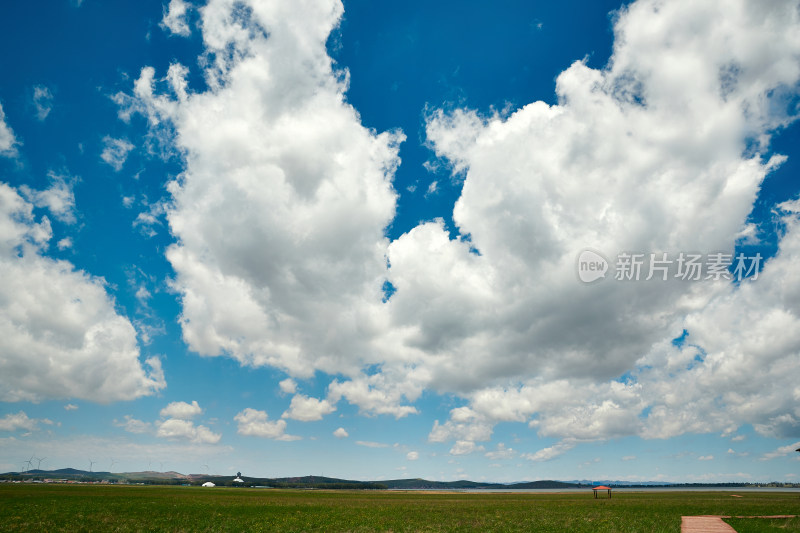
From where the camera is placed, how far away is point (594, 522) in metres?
41.6

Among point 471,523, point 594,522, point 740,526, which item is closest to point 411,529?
point 471,523

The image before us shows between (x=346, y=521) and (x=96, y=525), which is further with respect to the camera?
(x=346, y=521)

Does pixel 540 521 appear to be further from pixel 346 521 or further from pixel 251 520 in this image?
pixel 251 520

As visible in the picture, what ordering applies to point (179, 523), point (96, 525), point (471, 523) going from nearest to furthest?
1. point (96, 525)
2. point (179, 523)
3. point (471, 523)

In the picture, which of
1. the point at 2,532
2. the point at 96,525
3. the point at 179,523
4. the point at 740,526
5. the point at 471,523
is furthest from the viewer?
the point at 471,523

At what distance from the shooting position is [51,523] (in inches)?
1437

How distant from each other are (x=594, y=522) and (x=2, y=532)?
5229 cm

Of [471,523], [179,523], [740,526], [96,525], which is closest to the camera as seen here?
[740,526]

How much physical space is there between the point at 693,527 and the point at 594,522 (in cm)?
995

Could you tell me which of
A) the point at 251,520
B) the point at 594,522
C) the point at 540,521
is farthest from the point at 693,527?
the point at 251,520

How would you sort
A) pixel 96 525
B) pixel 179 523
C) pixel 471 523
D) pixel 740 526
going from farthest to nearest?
pixel 471 523 < pixel 179 523 < pixel 96 525 < pixel 740 526

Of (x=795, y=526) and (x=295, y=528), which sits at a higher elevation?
(x=795, y=526)

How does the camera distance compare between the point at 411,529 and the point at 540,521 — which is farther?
the point at 540,521

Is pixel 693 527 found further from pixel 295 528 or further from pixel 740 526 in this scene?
pixel 295 528
